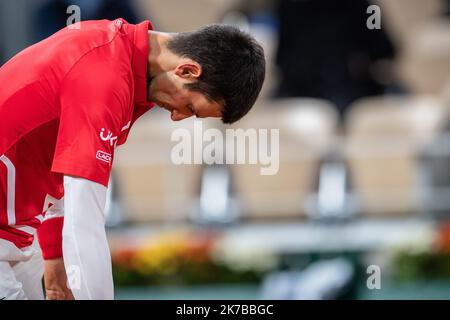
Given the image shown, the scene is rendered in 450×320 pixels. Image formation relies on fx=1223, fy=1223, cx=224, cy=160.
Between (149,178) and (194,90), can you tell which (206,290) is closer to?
(149,178)

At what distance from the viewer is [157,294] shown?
948 centimetres

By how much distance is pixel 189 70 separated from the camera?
423 cm

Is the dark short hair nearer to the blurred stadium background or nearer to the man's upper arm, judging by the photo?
the man's upper arm

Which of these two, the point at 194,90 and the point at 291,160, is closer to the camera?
the point at 194,90

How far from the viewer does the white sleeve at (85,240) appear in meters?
3.88

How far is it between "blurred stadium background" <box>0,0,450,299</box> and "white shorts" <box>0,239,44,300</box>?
394 cm

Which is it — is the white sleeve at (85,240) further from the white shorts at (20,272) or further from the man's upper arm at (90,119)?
the white shorts at (20,272)

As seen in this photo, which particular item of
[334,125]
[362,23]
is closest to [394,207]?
[334,125]

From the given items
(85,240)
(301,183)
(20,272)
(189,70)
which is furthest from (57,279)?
(301,183)

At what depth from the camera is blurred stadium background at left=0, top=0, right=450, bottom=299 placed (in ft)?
30.5

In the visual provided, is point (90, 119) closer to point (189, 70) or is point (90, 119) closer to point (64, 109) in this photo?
Result: point (64, 109)

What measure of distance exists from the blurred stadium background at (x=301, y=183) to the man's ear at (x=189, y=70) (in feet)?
14.7
